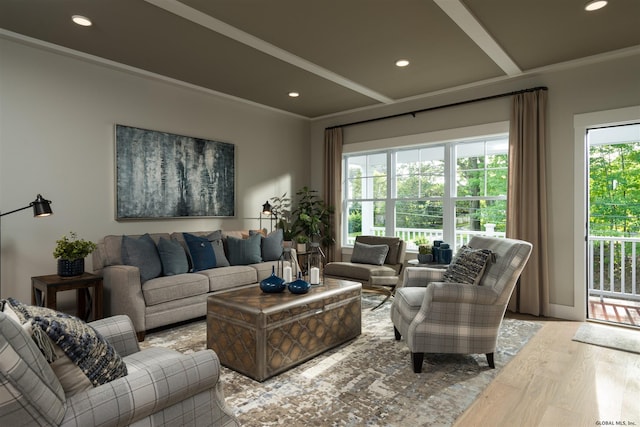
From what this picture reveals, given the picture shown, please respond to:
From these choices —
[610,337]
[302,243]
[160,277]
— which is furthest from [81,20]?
[610,337]

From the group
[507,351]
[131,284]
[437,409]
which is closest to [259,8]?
[131,284]

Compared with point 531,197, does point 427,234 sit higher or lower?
lower

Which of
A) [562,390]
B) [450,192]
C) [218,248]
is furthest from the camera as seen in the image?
[450,192]

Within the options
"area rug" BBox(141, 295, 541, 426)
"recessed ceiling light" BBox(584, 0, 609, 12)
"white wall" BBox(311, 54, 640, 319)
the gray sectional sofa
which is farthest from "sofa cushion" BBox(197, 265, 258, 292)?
"recessed ceiling light" BBox(584, 0, 609, 12)

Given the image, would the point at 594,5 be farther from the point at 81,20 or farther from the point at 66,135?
the point at 66,135

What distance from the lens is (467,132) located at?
15.8 feet

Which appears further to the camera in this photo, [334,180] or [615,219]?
[334,180]

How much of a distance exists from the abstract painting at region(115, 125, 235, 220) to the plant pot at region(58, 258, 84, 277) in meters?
0.84

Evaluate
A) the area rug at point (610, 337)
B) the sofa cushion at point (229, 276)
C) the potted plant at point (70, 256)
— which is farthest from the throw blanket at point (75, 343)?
the area rug at point (610, 337)

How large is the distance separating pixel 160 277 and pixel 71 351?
8.25ft

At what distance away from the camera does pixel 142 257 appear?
3.62m

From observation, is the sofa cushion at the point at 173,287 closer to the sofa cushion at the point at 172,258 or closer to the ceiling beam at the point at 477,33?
the sofa cushion at the point at 172,258

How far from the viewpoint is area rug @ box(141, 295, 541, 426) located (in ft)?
6.91

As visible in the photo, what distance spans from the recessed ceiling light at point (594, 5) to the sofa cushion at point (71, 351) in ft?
12.4
